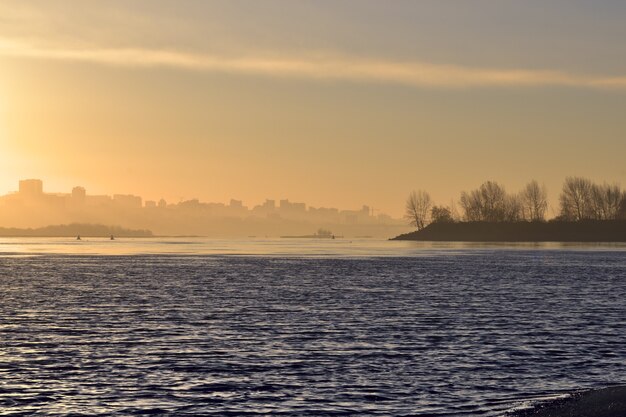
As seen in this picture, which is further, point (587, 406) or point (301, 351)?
point (301, 351)

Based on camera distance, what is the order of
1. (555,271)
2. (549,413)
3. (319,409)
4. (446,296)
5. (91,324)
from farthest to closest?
(555,271), (446,296), (91,324), (319,409), (549,413)

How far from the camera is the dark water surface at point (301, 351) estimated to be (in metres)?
29.3

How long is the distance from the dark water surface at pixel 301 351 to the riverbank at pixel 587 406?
141cm

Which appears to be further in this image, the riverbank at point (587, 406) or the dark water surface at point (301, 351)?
the dark water surface at point (301, 351)

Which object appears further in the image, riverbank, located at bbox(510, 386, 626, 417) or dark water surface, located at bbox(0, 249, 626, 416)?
dark water surface, located at bbox(0, 249, 626, 416)

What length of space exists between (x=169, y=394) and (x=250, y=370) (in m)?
5.68

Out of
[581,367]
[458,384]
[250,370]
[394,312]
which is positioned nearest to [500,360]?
[581,367]

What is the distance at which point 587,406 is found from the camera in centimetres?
2633

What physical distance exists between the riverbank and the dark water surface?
4.61ft

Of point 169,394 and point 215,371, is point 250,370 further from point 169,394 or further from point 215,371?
point 169,394

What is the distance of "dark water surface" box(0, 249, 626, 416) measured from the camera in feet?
96.0

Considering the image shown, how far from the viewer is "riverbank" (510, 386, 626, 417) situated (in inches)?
1001

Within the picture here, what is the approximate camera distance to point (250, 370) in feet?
115

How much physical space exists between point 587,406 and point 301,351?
16.9 meters
